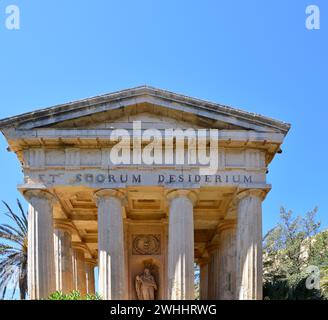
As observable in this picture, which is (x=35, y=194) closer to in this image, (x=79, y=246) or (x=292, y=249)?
(x=79, y=246)

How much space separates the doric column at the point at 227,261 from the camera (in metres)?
40.6

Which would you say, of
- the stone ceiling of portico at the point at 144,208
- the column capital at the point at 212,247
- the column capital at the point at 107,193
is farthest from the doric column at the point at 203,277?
the column capital at the point at 107,193

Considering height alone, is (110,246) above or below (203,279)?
above

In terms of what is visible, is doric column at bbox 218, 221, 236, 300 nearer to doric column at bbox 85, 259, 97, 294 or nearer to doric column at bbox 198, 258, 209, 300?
doric column at bbox 198, 258, 209, 300

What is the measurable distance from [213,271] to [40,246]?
13061 mm

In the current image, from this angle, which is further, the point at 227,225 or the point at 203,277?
the point at 203,277

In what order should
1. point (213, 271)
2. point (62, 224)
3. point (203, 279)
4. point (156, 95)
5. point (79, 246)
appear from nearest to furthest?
point (156, 95) < point (62, 224) < point (213, 271) < point (79, 246) < point (203, 279)

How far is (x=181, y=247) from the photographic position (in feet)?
114

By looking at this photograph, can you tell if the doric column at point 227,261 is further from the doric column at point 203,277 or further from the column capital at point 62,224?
the column capital at point 62,224

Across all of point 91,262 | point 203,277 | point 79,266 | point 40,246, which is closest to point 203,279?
point 203,277

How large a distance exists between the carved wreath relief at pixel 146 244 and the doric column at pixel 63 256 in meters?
3.82

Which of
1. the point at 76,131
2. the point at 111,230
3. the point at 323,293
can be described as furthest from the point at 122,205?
the point at 323,293

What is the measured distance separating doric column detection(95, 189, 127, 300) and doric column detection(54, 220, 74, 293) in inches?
231
